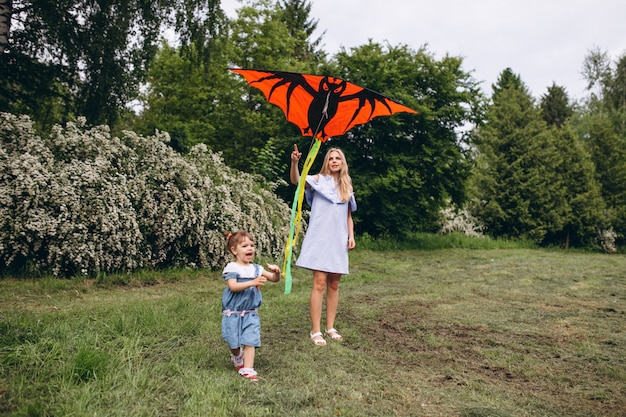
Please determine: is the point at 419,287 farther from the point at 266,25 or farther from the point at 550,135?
the point at 266,25

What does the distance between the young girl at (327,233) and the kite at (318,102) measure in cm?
15

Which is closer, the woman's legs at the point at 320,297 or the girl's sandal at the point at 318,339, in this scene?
the girl's sandal at the point at 318,339

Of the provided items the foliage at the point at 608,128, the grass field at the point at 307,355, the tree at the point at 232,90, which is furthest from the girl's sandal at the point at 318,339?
the foliage at the point at 608,128

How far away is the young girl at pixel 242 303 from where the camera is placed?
3092 millimetres

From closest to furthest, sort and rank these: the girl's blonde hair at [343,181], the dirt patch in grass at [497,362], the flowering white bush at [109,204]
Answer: the dirt patch in grass at [497,362] → the girl's blonde hair at [343,181] → the flowering white bush at [109,204]

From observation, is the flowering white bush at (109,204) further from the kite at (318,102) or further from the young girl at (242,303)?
the young girl at (242,303)

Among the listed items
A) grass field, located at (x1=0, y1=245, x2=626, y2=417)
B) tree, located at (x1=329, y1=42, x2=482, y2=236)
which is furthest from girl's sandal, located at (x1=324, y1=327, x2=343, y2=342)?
tree, located at (x1=329, y1=42, x2=482, y2=236)

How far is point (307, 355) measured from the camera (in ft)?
11.5

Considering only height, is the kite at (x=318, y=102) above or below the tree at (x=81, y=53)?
below

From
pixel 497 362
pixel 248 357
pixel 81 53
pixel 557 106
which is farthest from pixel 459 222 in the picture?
pixel 557 106

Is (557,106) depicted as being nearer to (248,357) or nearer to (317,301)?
(317,301)

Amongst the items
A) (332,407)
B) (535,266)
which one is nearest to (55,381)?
(332,407)

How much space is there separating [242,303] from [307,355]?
0.71 meters

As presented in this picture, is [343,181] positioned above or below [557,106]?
below
